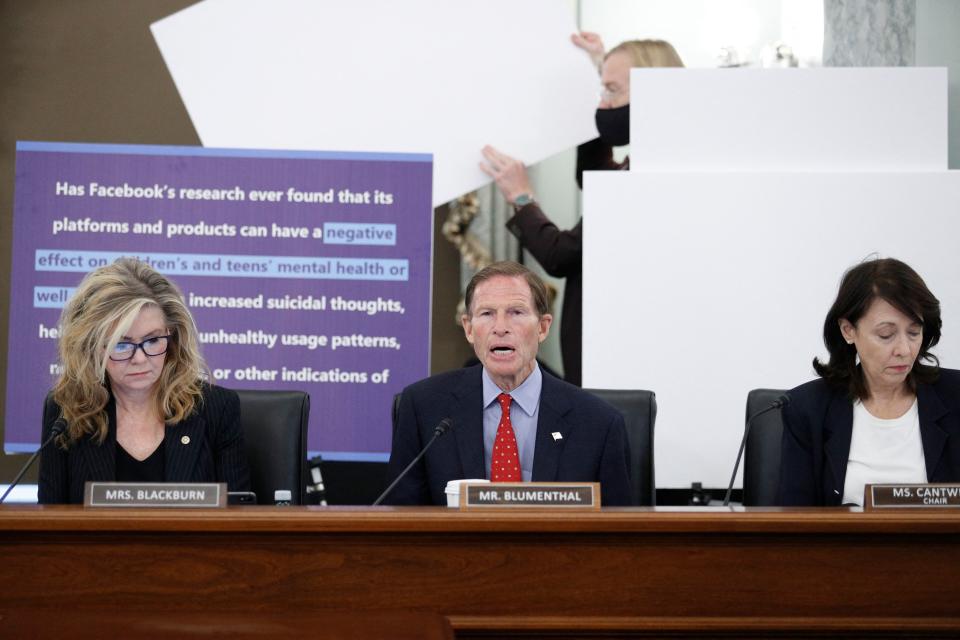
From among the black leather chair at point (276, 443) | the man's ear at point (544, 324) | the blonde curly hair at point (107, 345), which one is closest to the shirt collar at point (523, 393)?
the man's ear at point (544, 324)

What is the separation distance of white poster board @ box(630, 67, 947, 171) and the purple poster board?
92cm

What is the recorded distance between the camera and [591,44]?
158 inches

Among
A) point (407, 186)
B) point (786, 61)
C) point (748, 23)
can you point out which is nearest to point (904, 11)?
point (786, 61)

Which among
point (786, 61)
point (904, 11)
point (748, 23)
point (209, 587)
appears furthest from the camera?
point (748, 23)

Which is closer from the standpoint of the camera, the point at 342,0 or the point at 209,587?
the point at 209,587

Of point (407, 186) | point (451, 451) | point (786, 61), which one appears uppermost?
point (786, 61)

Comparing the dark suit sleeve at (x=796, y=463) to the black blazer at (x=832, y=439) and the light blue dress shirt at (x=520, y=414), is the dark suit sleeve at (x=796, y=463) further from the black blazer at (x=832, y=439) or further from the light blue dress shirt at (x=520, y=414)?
the light blue dress shirt at (x=520, y=414)

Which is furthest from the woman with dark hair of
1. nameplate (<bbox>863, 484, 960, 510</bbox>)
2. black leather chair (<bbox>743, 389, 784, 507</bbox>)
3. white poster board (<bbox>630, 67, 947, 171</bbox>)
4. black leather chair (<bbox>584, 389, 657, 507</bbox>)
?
white poster board (<bbox>630, 67, 947, 171</bbox>)

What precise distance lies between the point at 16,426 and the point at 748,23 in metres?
3.43

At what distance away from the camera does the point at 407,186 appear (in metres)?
3.98

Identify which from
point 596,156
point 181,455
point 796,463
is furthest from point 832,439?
point 596,156

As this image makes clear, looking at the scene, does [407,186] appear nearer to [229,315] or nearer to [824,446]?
[229,315]

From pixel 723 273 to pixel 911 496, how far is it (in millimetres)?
1637

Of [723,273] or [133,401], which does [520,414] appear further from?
[723,273]
